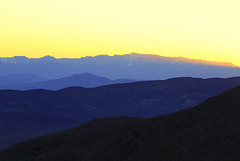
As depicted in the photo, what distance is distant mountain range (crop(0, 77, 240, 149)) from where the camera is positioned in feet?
457

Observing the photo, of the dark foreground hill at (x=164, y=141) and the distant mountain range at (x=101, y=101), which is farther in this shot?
the distant mountain range at (x=101, y=101)

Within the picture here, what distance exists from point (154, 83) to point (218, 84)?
115 ft

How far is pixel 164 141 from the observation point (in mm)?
39688

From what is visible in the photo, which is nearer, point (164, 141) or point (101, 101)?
point (164, 141)

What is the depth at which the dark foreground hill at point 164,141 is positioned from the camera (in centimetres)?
3642

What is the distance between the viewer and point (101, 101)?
595 feet

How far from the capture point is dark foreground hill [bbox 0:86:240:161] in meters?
36.4

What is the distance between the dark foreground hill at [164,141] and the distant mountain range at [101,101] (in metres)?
78.2

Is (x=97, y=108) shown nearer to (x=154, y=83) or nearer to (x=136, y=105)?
(x=136, y=105)

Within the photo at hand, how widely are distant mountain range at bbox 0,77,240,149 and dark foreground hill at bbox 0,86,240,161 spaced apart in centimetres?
7819

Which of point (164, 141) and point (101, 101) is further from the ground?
point (164, 141)

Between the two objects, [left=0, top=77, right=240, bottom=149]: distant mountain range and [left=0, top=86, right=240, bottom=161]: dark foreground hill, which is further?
[left=0, top=77, right=240, bottom=149]: distant mountain range

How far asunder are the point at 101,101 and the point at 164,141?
142454mm

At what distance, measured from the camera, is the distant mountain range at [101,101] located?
139337 millimetres
